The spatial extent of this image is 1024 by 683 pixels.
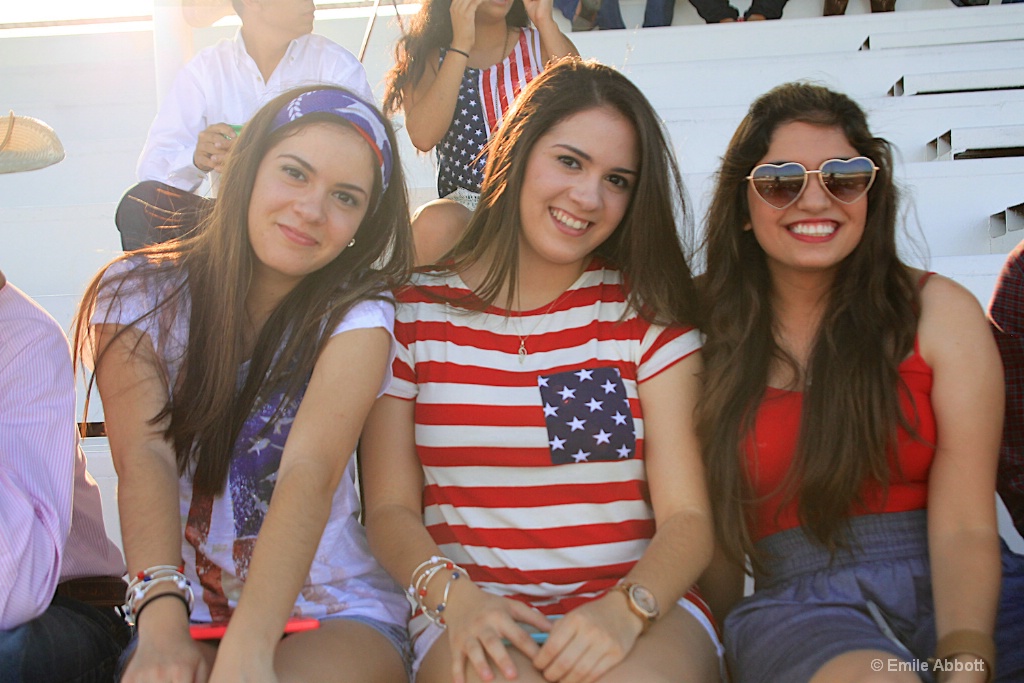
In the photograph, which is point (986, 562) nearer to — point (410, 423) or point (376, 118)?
point (410, 423)

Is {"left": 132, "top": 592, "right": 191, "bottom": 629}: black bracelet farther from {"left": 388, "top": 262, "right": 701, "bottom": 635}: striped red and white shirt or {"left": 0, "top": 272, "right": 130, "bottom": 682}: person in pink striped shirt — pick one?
{"left": 388, "top": 262, "right": 701, "bottom": 635}: striped red and white shirt

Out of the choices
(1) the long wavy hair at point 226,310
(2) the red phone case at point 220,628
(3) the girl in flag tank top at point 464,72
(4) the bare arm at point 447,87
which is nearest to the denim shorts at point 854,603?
(2) the red phone case at point 220,628

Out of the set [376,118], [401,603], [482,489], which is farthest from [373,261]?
[401,603]

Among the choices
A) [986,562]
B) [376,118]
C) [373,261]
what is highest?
[376,118]

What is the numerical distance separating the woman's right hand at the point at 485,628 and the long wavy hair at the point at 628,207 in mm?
568

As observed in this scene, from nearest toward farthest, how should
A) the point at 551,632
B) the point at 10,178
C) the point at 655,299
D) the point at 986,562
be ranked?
the point at 551,632 < the point at 986,562 < the point at 655,299 < the point at 10,178

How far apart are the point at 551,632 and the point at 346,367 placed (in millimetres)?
543

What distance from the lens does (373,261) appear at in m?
1.88

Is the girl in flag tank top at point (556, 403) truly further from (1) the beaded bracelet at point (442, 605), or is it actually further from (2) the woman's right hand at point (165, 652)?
(2) the woman's right hand at point (165, 652)

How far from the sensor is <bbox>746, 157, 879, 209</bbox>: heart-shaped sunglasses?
179 centimetres

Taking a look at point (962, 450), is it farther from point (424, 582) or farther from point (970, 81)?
point (970, 81)

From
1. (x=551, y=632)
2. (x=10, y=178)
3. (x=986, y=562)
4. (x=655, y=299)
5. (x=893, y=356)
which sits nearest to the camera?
(x=551, y=632)

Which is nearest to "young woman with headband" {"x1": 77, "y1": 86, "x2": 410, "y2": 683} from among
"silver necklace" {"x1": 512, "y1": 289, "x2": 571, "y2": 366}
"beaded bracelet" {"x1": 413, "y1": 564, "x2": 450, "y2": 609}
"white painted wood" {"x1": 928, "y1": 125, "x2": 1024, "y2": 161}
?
"beaded bracelet" {"x1": 413, "y1": 564, "x2": 450, "y2": 609}

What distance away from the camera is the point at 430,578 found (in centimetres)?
160
